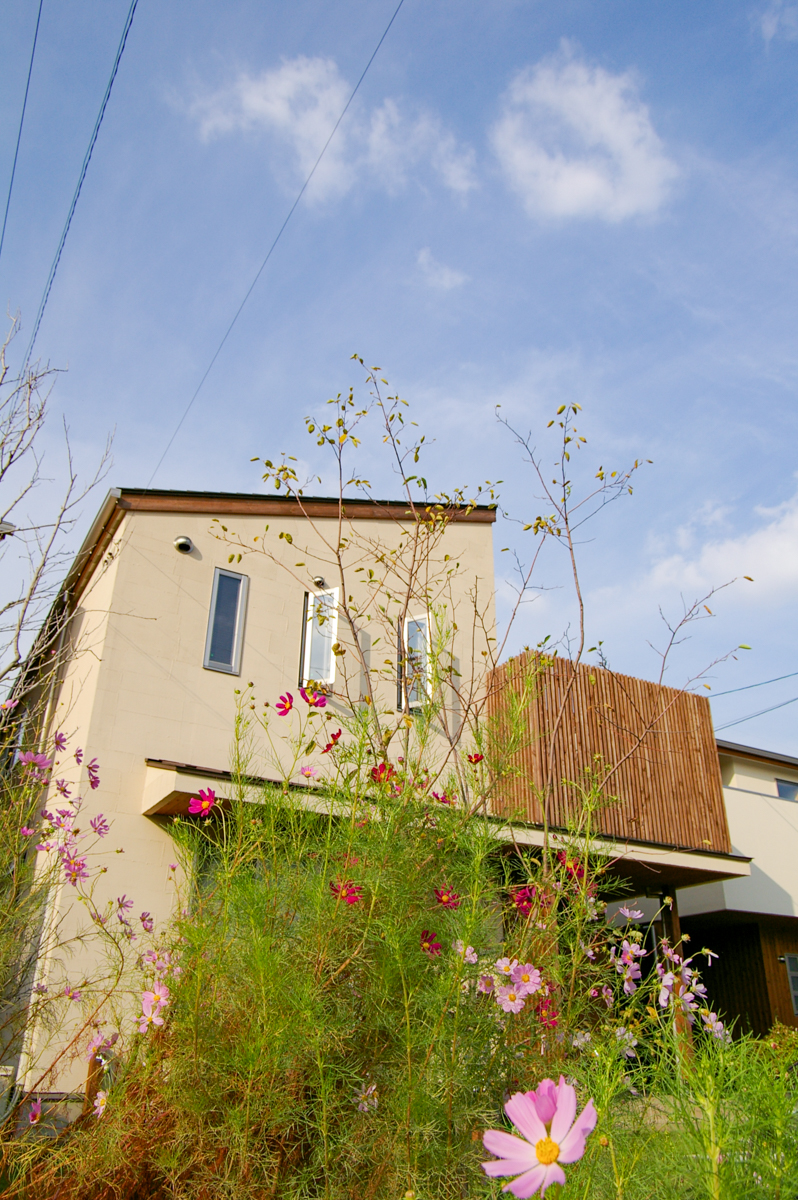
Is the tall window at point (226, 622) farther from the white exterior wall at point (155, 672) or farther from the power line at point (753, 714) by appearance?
the power line at point (753, 714)

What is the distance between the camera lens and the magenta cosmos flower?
3.85 feet

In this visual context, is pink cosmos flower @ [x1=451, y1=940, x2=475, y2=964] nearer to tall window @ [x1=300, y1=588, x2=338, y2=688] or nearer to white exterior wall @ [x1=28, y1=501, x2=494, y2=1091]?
white exterior wall @ [x1=28, y1=501, x2=494, y2=1091]

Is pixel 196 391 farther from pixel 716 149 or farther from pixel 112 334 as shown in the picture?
pixel 716 149

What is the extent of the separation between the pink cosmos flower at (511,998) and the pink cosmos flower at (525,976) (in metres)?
0.02

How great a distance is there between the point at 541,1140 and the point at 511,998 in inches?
54.4

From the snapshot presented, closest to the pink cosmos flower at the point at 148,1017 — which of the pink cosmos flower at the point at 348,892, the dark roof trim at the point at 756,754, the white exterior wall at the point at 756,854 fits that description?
the pink cosmos flower at the point at 348,892

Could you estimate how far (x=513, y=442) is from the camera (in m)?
5.44

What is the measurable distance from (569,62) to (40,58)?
11.3ft

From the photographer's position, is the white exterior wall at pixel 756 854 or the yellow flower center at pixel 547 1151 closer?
the yellow flower center at pixel 547 1151

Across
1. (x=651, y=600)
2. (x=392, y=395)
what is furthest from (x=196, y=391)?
(x=651, y=600)

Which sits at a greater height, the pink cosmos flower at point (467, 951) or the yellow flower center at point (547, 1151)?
the pink cosmos flower at point (467, 951)

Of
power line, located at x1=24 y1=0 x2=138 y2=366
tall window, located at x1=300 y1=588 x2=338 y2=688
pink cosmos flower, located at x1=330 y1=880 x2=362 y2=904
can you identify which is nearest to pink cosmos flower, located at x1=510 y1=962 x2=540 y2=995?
pink cosmos flower, located at x1=330 y1=880 x2=362 y2=904

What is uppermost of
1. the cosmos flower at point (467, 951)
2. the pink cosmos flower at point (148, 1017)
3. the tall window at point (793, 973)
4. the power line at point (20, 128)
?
the power line at point (20, 128)

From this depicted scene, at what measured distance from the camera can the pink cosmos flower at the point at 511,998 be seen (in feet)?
8.34
